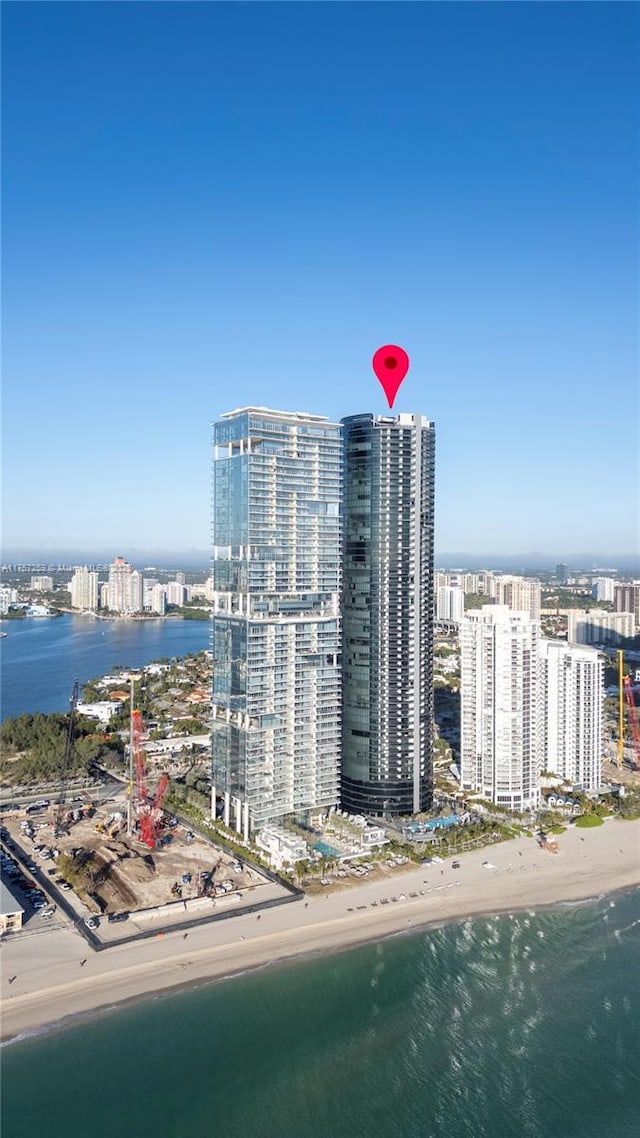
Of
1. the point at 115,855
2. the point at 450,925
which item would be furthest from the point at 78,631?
the point at 450,925

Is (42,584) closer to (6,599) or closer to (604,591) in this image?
(6,599)

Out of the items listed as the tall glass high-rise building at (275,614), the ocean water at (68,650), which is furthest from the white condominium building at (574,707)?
the ocean water at (68,650)

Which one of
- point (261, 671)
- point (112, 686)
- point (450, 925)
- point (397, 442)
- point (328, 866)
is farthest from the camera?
point (112, 686)

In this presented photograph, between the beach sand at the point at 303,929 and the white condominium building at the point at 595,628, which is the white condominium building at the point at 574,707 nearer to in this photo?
the beach sand at the point at 303,929

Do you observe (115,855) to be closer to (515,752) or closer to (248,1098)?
(248,1098)

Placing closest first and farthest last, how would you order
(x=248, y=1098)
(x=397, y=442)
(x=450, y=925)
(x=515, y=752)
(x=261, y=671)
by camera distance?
(x=248, y=1098) → (x=450, y=925) → (x=261, y=671) → (x=397, y=442) → (x=515, y=752)

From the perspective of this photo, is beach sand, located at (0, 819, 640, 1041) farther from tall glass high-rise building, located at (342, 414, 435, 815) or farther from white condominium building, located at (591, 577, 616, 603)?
white condominium building, located at (591, 577, 616, 603)

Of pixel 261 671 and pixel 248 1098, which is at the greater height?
pixel 261 671

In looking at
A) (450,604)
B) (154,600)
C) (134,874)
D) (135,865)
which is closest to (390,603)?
(135,865)
